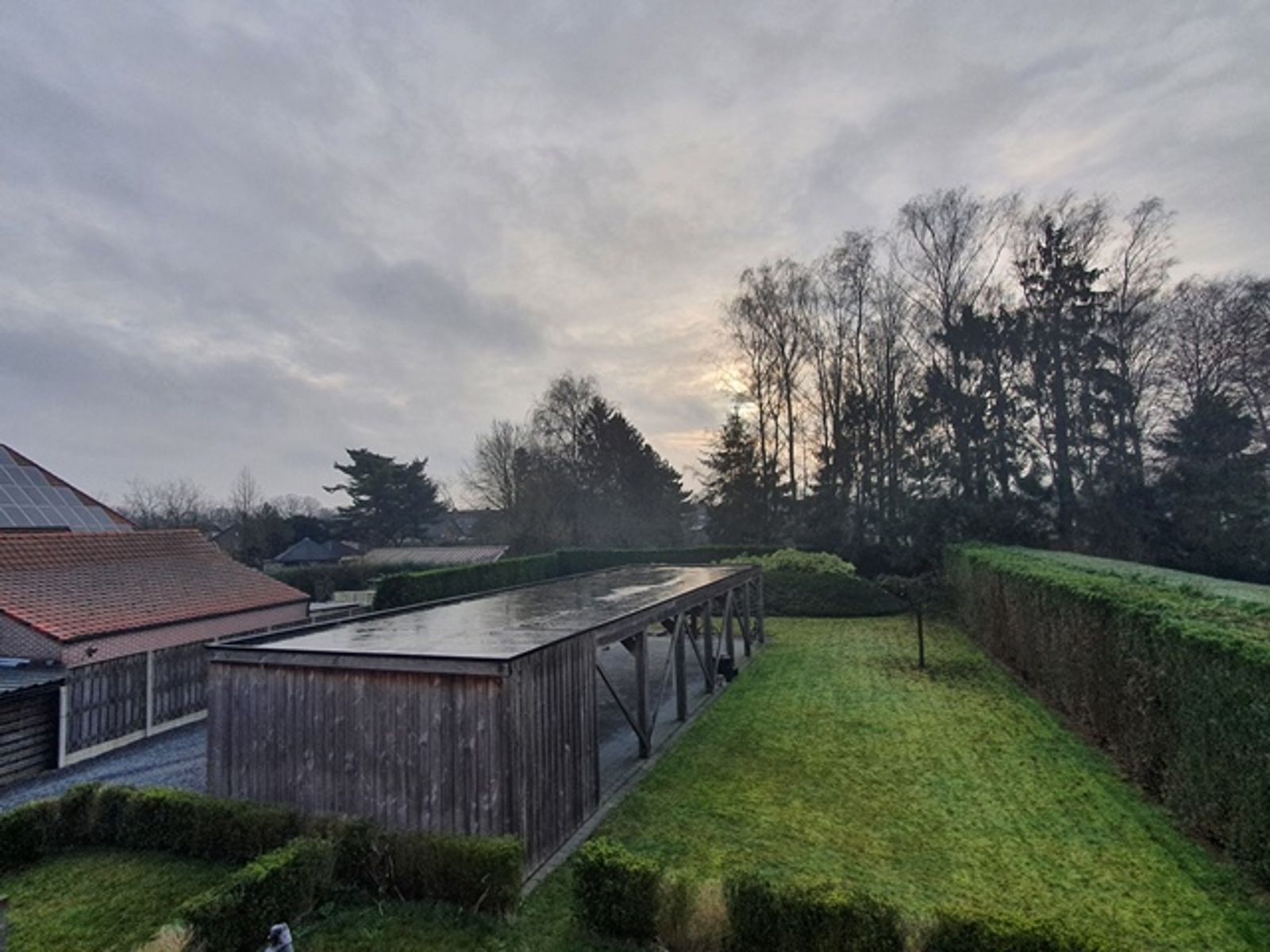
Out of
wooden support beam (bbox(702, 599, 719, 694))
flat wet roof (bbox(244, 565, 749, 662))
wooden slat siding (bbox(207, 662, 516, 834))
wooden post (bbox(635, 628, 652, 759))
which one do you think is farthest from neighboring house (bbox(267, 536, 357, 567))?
wooden post (bbox(635, 628, 652, 759))

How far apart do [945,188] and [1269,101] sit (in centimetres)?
1668

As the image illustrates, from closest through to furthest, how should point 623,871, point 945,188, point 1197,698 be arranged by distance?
point 623,871, point 1197,698, point 945,188

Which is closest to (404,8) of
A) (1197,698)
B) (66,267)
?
(66,267)

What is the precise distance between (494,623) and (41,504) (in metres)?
15.2

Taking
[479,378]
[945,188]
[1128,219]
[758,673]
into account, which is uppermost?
[945,188]

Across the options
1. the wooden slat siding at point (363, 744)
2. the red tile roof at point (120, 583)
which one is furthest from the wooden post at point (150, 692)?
the wooden slat siding at point (363, 744)

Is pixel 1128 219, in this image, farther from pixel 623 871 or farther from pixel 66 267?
pixel 66 267

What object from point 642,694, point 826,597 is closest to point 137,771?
point 642,694

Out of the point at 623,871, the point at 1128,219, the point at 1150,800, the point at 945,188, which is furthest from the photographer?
the point at 945,188

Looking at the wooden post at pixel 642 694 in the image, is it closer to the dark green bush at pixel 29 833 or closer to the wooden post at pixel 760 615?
the dark green bush at pixel 29 833

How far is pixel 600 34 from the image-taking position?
11.0 metres

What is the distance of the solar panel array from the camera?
14.8 metres

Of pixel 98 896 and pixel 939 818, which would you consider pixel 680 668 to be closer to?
pixel 939 818

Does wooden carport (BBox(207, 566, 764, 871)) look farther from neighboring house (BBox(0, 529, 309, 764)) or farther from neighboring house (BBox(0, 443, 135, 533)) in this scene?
neighboring house (BBox(0, 443, 135, 533))
